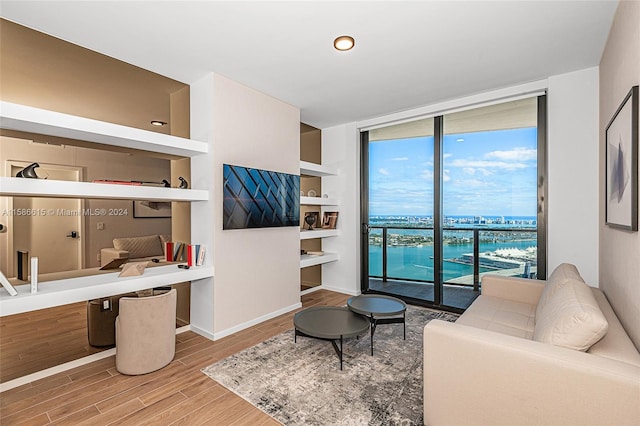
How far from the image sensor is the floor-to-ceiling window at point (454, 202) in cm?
342

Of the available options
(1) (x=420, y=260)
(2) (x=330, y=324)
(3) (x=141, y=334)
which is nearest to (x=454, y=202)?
(1) (x=420, y=260)

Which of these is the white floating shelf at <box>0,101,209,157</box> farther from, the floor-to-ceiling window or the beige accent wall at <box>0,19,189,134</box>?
the floor-to-ceiling window

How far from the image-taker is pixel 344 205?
194 inches

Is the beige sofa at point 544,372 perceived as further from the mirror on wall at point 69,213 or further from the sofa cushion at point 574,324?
the mirror on wall at point 69,213

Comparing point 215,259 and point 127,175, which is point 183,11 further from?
point 127,175

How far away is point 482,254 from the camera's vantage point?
382 cm

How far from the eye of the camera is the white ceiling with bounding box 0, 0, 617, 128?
2066 mm

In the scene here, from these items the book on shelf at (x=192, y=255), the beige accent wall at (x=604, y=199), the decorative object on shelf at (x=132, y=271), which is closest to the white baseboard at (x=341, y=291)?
the book on shelf at (x=192, y=255)

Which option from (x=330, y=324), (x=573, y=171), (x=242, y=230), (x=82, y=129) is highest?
(x=82, y=129)

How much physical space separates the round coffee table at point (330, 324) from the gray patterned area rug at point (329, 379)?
0.60 ft

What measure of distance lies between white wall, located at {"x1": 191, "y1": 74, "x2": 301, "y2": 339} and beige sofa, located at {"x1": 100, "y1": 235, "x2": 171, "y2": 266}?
6.43 feet

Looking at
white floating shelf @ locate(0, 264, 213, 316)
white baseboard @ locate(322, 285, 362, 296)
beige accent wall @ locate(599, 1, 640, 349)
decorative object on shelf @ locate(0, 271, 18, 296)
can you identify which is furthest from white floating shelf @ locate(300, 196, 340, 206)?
beige accent wall @ locate(599, 1, 640, 349)

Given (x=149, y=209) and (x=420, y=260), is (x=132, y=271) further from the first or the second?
(x=420, y=260)

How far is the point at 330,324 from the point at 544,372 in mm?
1601
